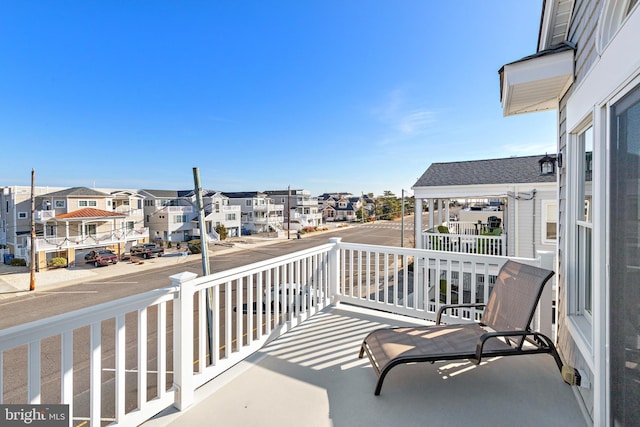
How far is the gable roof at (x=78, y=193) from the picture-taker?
2279 cm

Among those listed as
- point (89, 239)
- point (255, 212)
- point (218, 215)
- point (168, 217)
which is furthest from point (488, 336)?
point (255, 212)

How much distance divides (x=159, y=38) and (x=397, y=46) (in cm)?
849

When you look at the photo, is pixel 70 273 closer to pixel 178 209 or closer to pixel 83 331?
pixel 83 331

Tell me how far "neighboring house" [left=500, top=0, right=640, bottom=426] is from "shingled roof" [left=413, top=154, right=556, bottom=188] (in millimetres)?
7811

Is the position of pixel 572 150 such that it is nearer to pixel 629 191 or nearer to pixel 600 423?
pixel 629 191

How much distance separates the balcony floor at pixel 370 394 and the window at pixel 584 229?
0.69m

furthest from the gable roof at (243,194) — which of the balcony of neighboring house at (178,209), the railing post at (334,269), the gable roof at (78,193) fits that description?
the railing post at (334,269)

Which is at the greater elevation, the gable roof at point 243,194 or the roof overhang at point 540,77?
the gable roof at point 243,194

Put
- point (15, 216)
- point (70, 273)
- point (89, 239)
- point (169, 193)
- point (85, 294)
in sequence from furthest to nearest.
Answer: point (169, 193), point (15, 216), point (89, 239), point (70, 273), point (85, 294)

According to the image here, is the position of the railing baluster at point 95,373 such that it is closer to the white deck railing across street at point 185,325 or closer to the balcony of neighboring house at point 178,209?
the white deck railing across street at point 185,325

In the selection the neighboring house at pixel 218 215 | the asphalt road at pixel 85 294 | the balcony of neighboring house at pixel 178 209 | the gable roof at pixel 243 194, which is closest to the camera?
the asphalt road at pixel 85 294

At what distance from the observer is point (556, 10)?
2.47 metres

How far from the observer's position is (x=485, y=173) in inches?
381

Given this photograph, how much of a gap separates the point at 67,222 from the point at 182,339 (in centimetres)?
2753
